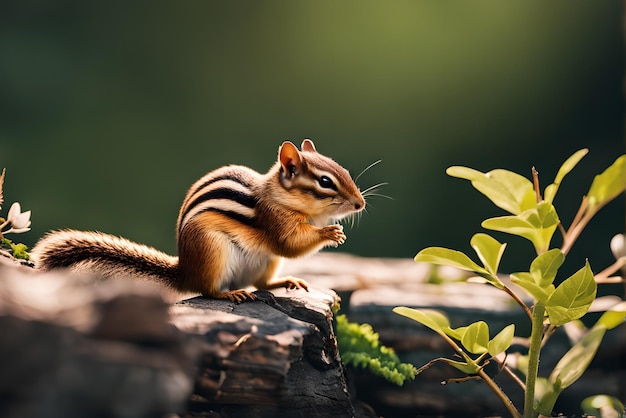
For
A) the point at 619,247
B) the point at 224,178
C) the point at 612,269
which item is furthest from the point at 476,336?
the point at 224,178

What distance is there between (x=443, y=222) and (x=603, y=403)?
7.52 ft

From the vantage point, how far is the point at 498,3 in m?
4.16

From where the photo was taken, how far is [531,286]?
1.74 metres

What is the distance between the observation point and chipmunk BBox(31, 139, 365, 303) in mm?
1941

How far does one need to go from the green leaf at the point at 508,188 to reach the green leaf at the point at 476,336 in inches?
13.3

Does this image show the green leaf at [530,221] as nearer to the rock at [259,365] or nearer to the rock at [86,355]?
the rock at [259,365]

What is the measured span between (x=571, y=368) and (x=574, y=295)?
9.0 inches

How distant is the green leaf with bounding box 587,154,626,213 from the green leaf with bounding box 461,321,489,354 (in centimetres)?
44

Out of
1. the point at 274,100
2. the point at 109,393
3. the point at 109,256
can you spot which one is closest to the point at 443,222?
the point at 274,100

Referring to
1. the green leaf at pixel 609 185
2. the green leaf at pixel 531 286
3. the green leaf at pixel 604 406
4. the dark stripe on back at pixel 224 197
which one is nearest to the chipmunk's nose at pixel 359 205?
the dark stripe on back at pixel 224 197

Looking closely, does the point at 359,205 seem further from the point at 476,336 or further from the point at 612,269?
the point at 612,269

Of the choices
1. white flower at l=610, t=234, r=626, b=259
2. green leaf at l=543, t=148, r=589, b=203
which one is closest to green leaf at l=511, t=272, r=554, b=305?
green leaf at l=543, t=148, r=589, b=203

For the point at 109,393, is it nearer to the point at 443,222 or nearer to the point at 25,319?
the point at 25,319

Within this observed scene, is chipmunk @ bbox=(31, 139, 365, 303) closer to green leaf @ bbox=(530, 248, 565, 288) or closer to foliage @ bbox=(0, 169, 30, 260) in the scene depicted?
foliage @ bbox=(0, 169, 30, 260)
